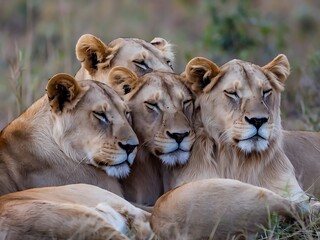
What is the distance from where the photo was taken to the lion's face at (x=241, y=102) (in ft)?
22.1

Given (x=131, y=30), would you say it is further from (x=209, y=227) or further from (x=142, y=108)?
(x=209, y=227)

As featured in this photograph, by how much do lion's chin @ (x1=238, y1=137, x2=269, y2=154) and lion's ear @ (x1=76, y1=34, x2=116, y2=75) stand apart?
1.38 metres

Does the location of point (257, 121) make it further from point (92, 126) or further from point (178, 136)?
point (92, 126)

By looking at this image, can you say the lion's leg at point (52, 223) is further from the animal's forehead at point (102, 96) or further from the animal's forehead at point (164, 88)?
the animal's forehead at point (164, 88)

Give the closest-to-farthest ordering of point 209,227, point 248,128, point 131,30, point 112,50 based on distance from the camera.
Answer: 1. point 209,227
2. point 248,128
3. point 112,50
4. point 131,30

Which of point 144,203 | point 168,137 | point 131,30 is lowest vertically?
point 131,30

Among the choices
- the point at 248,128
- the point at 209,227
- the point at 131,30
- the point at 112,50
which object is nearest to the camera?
the point at 209,227

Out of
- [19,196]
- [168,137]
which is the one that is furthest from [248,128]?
[19,196]

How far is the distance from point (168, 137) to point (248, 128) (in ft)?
1.56

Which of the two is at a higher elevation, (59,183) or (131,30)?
(59,183)

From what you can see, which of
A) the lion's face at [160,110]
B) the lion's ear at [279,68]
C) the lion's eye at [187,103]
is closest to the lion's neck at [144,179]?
the lion's face at [160,110]

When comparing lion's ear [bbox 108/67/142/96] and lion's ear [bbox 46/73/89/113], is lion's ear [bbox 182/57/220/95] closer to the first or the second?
lion's ear [bbox 108/67/142/96]

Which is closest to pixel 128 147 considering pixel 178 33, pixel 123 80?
pixel 123 80

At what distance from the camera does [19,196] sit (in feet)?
20.0
